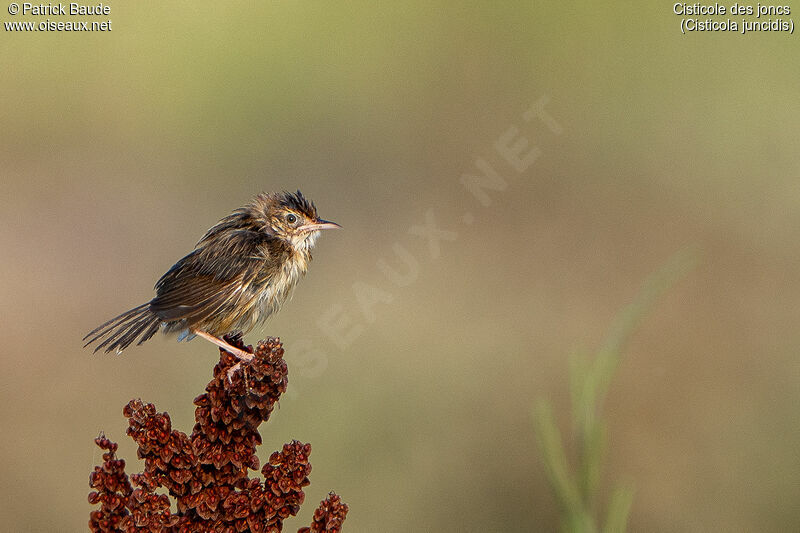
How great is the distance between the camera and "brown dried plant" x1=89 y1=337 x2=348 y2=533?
341 cm

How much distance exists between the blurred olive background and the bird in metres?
2.59

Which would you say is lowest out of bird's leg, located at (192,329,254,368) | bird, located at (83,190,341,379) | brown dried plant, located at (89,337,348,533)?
brown dried plant, located at (89,337,348,533)

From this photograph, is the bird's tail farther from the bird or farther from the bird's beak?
the bird's beak

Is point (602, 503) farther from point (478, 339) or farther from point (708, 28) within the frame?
point (708, 28)

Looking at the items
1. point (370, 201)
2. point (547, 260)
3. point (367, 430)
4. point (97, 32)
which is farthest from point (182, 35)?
point (367, 430)

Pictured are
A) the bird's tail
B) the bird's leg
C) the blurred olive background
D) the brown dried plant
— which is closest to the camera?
the brown dried plant

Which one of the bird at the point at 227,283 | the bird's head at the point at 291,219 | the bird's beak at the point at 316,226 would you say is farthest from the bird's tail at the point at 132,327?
the bird's beak at the point at 316,226

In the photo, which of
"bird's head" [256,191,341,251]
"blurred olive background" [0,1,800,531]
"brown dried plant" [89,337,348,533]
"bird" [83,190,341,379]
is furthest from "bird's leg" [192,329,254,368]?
"blurred olive background" [0,1,800,531]

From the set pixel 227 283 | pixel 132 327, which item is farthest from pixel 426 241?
pixel 132 327

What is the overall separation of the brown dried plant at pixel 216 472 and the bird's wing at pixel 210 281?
40.0 inches

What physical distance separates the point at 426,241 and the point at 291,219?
5068 millimetres

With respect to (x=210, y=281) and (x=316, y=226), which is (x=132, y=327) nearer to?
(x=210, y=281)

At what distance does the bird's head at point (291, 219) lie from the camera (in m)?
5.04

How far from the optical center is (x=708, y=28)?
10641 millimetres
